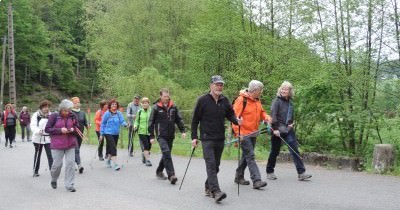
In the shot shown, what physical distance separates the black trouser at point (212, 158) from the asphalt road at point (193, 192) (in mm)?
304

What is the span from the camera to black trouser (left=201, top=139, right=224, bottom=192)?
310 inches

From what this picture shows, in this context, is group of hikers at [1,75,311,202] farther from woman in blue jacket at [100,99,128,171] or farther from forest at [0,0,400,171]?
forest at [0,0,400,171]

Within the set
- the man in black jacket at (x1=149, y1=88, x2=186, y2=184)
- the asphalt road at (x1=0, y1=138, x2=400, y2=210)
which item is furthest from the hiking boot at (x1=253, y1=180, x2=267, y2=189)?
the man in black jacket at (x1=149, y1=88, x2=186, y2=184)

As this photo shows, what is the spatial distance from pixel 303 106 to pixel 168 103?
4.52 metres

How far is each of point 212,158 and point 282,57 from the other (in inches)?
388

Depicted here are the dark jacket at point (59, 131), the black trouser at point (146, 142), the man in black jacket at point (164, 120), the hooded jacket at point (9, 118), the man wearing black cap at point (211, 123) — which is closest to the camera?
the man wearing black cap at point (211, 123)

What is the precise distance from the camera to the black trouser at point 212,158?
7.87 metres

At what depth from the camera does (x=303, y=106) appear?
44.0 feet

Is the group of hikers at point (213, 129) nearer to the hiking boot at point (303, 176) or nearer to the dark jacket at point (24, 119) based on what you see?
the hiking boot at point (303, 176)

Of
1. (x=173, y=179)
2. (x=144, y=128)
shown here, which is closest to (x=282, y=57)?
(x=144, y=128)

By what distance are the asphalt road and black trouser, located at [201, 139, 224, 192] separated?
304mm

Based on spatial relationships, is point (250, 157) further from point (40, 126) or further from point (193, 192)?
point (40, 126)

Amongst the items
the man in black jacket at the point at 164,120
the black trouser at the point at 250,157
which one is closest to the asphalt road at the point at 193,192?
the black trouser at the point at 250,157

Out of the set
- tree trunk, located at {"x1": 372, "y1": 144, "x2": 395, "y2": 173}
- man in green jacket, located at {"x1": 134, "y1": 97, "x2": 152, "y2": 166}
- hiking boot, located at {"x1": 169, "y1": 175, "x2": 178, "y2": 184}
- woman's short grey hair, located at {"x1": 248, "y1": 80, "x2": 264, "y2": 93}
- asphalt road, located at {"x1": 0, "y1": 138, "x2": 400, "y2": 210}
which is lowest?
asphalt road, located at {"x1": 0, "y1": 138, "x2": 400, "y2": 210}
